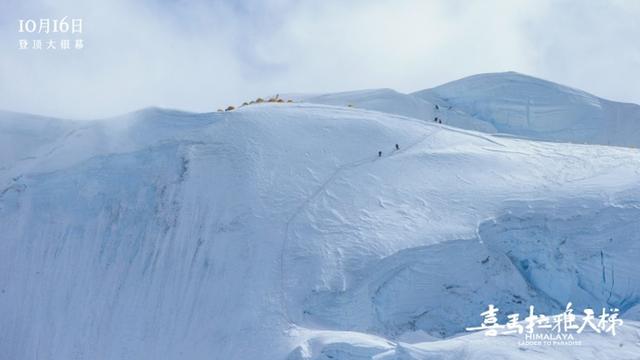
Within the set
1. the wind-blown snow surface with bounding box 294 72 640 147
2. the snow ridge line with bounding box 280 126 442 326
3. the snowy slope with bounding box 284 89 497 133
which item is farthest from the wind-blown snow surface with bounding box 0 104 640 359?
the wind-blown snow surface with bounding box 294 72 640 147

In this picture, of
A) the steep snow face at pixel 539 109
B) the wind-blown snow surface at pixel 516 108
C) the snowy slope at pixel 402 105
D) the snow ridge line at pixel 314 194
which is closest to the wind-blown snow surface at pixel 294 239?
the snow ridge line at pixel 314 194

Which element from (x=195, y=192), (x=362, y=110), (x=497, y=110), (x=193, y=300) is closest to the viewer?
(x=193, y=300)

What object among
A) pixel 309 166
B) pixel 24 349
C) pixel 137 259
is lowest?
pixel 24 349

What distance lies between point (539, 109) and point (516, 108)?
95 cm

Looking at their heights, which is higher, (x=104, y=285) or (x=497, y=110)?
(x=497, y=110)

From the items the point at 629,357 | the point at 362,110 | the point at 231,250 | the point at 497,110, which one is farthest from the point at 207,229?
the point at 497,110

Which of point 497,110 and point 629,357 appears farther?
point 497,110

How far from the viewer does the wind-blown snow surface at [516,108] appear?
4966cm

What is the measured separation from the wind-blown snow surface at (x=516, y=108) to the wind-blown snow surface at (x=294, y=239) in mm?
7312

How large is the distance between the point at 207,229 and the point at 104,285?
3.51m

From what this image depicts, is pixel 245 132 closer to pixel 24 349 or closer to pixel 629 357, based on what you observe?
pixel 24 349

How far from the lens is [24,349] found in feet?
116

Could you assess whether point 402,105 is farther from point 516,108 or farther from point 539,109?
point 539,109

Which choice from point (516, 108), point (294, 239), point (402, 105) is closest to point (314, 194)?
point (294, 239)
